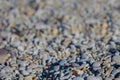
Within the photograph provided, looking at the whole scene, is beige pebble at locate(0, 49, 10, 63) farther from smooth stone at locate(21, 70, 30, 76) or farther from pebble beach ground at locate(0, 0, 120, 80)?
smooth stone at locate(21, 70, 30, 76)

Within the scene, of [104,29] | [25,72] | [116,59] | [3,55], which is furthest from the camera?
[104,29]

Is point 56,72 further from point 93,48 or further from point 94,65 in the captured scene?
point 93,48

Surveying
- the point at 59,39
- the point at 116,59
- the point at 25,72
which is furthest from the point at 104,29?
the point at 25,72

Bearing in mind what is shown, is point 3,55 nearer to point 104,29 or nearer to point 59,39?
point 59,39

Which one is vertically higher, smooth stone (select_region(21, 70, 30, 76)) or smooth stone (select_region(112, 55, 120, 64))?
smooth stone (select_region(21, 70, 30, 76))

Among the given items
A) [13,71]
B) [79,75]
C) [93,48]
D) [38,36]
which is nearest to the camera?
[79,75]

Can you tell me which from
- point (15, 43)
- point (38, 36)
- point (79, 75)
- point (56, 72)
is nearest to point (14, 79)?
point (56, 72)

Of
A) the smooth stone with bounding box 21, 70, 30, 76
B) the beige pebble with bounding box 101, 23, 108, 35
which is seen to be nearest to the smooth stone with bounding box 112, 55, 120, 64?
the smooth stone with bounding box 21, 70, 30, 76

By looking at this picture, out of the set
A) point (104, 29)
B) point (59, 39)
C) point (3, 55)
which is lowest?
point (3, 55)
